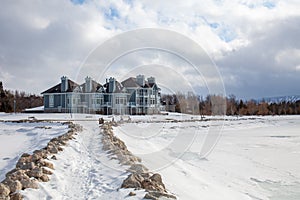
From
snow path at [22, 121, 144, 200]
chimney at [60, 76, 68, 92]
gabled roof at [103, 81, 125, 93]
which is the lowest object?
snow path at [22, 121, 144, 200]

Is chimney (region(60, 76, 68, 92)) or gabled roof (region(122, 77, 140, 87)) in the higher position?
chimney (region(60, 76, 68, 92))

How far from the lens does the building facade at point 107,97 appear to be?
33.9 meters

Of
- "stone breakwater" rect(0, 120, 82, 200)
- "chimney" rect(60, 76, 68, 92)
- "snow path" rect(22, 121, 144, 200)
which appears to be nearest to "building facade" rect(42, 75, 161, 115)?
"chimney" rect(60, 76, 68, 92)

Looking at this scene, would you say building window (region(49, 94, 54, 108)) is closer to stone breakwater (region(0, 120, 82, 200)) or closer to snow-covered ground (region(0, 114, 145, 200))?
snow-covered ground (region(0, 114, 145, 200))

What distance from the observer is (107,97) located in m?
38.3

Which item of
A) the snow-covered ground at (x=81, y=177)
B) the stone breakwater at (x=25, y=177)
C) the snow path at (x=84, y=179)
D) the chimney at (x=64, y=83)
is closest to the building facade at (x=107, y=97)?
the chimney at (x=64, y=83)

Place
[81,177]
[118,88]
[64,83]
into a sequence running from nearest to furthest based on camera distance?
[81,177]
[118,88]
[64,83]

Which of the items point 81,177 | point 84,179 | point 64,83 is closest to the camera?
point 84,179

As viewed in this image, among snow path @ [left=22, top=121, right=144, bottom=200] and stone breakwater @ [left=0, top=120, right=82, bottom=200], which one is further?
snow path @ [left=22, top=121, right=144, bottom=200]

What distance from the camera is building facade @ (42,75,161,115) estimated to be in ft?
111

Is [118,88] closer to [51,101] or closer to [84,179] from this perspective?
[51,101]

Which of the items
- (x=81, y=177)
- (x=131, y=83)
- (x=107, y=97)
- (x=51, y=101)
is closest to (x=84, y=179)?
(x=81, y=177)

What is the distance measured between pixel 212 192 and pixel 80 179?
3.54 m

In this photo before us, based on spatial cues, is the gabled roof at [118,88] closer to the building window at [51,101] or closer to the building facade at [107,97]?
the building facade at [107,97]
